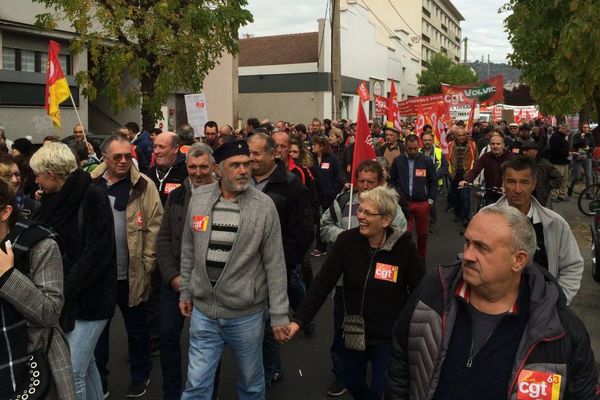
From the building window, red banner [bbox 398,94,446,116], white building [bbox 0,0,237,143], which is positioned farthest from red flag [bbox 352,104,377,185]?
red banner [bbox 398,94,446,116]

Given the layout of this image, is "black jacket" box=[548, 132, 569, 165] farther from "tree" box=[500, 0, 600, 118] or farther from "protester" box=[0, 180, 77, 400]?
"protester" box=[0, 180, 77, 400]

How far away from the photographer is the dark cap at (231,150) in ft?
12.2

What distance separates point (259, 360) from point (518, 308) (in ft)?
6.18

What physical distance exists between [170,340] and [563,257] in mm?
2512

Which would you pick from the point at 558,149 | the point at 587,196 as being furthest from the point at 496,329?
the point at 558,149

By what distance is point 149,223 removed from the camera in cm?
447

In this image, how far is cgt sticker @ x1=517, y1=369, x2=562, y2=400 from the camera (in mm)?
2145

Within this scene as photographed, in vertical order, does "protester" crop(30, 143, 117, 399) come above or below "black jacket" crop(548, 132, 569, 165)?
below

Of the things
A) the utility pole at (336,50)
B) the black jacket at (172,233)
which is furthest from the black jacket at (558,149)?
the black jacket at (172,233)

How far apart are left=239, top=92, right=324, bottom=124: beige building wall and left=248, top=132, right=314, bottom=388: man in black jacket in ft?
112

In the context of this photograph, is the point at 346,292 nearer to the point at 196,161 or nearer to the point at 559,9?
the point at 196,161

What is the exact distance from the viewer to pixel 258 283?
12.0ft

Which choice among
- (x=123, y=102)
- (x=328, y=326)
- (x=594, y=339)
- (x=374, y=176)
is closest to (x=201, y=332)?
(x=374, y=176)

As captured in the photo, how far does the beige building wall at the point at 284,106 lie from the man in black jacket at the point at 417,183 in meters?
30.1
